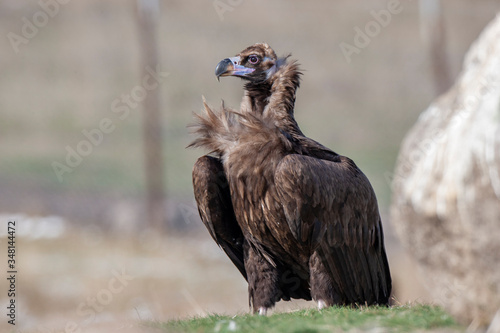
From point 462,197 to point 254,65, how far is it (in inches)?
131

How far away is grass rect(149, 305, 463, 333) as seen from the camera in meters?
4.74

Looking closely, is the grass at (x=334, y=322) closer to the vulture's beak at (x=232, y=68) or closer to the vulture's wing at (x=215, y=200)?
the vulture's wing at (x=215, y=200)

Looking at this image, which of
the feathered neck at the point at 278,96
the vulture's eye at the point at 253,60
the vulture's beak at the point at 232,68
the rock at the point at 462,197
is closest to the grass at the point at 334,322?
the rock at the point at 462,197

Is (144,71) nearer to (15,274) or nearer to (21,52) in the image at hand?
(15,274)

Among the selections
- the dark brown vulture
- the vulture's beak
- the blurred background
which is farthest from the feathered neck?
the blurred background

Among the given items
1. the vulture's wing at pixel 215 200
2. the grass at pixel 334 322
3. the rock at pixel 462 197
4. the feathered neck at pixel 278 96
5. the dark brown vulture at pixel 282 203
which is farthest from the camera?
the feathered neck at pixel 278 96

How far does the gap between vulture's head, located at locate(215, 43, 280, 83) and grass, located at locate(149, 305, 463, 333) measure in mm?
2266

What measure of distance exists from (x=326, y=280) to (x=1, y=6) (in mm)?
27888

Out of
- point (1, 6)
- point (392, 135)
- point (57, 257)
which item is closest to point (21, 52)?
point (1, 6)

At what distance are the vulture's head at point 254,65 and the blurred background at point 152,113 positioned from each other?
469 cm

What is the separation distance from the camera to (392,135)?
83.9ft

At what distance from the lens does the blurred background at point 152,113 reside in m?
13.2

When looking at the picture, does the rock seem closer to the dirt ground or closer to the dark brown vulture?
the dark brown vulture

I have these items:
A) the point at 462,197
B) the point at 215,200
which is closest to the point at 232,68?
the point at 215,200
